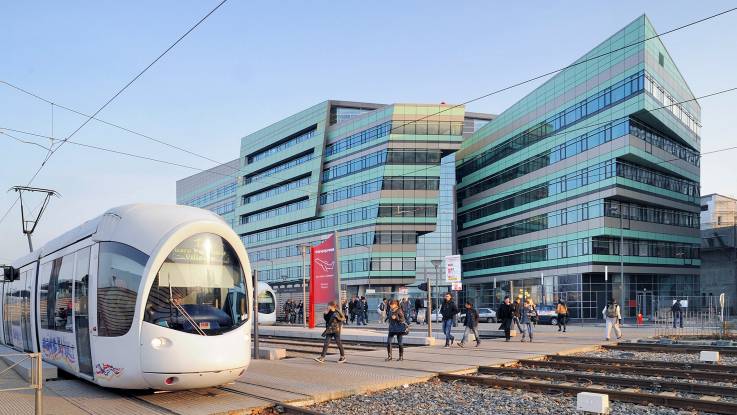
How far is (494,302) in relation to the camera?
7162 centimetres

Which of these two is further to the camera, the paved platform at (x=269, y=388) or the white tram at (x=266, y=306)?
the white tram at (x=266, y=306)

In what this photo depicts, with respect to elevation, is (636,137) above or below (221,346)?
above

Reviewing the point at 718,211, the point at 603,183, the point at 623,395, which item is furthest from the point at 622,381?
the point at 718,211

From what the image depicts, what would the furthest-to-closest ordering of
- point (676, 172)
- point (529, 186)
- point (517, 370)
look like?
point (529, 186) < point (676, 172) < point (517, 370)

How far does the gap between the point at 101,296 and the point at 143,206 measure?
5.44 ft

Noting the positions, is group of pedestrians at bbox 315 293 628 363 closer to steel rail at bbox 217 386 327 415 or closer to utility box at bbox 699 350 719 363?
steel rail at bbox 217 386 327 415

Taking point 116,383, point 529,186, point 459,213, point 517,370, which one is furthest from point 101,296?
point 459,213

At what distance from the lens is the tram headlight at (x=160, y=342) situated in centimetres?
999

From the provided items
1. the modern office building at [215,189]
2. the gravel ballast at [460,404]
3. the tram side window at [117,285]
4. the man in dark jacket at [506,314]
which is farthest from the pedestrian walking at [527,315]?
the modern office building at [215,189]

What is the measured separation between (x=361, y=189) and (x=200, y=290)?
6639 cm

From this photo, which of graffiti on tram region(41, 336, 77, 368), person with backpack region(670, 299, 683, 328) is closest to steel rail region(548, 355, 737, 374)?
graffiti on tram region(41, 336, 77, 368)

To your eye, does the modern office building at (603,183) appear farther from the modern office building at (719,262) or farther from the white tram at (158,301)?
the white tram at (158,301)

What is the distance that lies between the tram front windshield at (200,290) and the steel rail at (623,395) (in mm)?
4938

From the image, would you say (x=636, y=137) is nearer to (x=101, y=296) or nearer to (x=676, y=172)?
(x=676, y=172)
